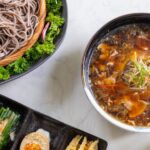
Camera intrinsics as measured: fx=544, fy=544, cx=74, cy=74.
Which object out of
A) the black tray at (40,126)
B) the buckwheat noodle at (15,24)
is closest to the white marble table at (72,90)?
the black tray at (40,126)

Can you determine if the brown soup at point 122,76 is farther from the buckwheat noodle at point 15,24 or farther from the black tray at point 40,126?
the buckwheat noodle at point 15,24

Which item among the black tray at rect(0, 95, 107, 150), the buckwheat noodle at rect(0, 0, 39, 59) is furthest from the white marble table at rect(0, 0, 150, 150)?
the buckwheat noodle at rect(0, 0, 39, 59)

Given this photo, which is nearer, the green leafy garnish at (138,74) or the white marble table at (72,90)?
the green leafy garnish at (138,74)

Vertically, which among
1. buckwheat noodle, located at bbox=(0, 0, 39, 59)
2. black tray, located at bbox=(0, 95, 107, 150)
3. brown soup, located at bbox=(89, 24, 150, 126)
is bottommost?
black tray, located at bbox=(0, 95, 107, 150)

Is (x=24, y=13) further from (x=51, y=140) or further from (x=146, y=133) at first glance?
(x=146, y=133)

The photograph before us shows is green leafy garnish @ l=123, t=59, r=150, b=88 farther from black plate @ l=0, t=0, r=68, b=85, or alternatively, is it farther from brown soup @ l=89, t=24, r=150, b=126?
black plate @ l=0, t=0, r=68, b=85

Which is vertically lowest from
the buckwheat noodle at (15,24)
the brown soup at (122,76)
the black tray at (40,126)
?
the black tray at (40,126)
